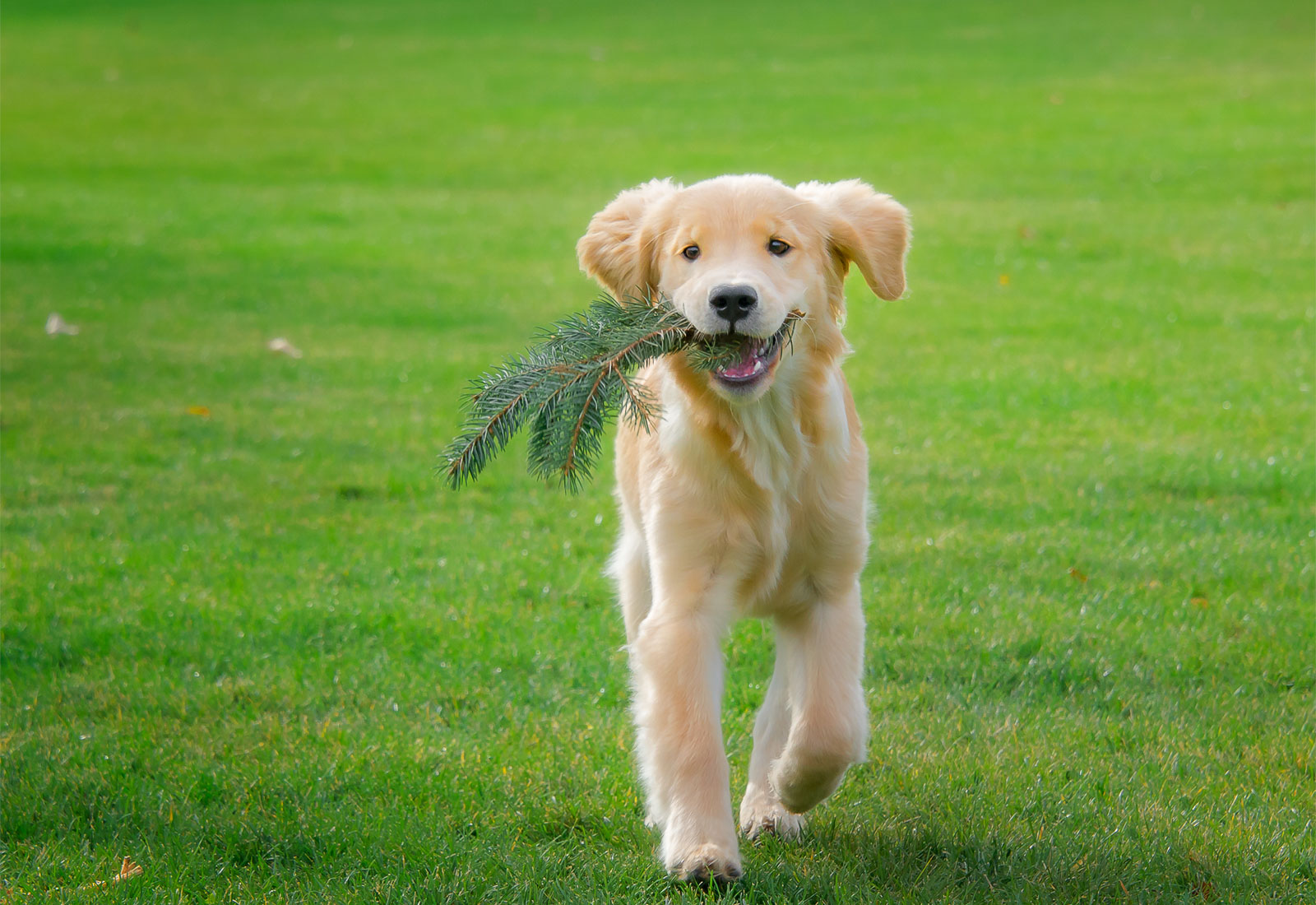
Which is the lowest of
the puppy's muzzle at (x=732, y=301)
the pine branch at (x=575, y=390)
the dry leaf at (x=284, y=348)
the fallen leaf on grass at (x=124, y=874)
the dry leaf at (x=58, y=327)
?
the dry leaf at (x=284, y=348)

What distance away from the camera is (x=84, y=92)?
98.0ft

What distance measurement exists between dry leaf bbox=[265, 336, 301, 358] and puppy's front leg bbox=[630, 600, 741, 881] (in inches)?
321

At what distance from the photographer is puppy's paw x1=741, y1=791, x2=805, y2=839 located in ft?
13.6

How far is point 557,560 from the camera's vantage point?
6.79 meters

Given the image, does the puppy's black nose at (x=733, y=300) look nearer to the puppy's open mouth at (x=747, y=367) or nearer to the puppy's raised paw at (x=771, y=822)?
the puppy's open mouth at (x=747, y=367)

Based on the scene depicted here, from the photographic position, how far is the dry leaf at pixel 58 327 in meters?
11.9

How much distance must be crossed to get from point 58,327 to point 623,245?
9.19m

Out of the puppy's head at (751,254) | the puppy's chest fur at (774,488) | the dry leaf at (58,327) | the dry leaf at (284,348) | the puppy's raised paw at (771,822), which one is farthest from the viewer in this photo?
the dry leaf at (58,327)

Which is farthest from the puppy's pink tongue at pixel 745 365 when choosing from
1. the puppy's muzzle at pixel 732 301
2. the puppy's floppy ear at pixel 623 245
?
the puppy's floppy ear at pixel 623 245

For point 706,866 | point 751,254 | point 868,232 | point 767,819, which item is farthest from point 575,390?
point 767,819

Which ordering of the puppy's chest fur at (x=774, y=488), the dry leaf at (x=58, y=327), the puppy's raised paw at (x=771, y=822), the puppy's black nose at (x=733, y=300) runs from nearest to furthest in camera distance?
1. the puppy's black nose at (x=733, y=300)
2. the puppy's chest fur at (x=774, y=488)
3. the puppy's raised paw at (x=771, y=822)
4. the dry leaf at (x=58, y=327)

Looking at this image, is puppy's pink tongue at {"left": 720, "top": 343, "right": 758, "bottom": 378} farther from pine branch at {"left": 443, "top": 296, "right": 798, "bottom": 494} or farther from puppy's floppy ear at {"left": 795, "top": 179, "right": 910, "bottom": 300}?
puppy's floppy ear at {"left": 795, "top": 179, "right": 910, "bottom": 300}

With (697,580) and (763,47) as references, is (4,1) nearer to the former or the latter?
(763,47)

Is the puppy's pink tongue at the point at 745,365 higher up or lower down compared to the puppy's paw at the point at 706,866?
higher up
